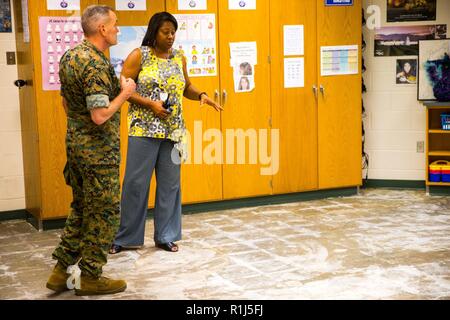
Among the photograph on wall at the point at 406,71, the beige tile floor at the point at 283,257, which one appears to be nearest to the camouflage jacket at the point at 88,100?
the beige tile floor at the point at 283,257

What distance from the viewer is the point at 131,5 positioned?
5.85 m

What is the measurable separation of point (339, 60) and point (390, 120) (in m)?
0.96

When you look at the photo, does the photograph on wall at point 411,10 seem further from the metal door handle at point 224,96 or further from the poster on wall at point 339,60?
the metal door handle at point 224,96

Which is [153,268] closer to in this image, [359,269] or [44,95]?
[359,269]

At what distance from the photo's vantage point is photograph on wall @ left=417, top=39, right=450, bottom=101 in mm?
6898

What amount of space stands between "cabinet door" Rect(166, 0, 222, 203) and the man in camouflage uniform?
88.1 inches

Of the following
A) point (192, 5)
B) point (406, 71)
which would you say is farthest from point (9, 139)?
point (406, 71)

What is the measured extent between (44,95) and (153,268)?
1.87 m

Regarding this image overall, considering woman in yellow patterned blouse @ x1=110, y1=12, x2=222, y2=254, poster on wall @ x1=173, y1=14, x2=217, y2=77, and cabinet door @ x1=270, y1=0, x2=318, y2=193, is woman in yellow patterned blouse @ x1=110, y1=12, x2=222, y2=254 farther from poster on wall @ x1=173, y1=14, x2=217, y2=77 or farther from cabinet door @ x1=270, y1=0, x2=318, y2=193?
cabinet door @ x1=270, y1=0, x2=318, y2=193

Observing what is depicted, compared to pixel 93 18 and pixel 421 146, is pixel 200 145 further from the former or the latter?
pixel 93 18

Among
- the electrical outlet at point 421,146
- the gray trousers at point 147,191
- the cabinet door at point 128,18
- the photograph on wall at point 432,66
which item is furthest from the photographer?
the electrical outlet at point 421,146

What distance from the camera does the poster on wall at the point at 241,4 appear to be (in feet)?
20.5

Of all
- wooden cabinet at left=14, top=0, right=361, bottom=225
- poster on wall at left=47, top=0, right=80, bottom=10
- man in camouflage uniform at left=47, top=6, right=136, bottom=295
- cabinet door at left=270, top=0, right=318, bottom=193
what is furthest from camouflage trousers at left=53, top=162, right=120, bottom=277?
cabinet door at left=270, top=0, right=318, bottom=193

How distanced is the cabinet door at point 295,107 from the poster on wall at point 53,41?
184cm
